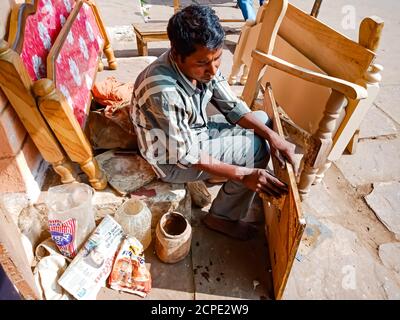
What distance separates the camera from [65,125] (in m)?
1.58

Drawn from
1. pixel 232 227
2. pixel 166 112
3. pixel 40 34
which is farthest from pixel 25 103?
pixel 232 227

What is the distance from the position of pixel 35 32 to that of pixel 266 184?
1.58 m

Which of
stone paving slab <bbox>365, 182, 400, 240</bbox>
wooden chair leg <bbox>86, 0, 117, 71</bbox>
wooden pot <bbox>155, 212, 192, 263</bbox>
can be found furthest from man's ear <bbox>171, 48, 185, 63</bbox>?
stone paving slab <bbox>365, 182, 400, 240</bbox>

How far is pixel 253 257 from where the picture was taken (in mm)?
2047

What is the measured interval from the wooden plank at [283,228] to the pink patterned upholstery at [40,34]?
146cm

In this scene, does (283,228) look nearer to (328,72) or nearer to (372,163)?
(328,72)

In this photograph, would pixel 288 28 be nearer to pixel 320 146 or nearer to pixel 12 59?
pixel 320 146

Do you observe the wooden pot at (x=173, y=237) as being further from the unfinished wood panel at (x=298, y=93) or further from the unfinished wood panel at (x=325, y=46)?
the unfinished wood panel at (x=325, y=46)

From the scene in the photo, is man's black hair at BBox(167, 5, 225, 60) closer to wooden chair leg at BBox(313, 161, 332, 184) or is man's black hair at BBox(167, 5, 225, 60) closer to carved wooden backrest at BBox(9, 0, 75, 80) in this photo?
carved wooden backrest at BBox(9, 0, 75, 80)

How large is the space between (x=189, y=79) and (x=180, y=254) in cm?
109

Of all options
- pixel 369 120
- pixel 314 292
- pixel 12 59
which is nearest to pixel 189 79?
pixel 12 59

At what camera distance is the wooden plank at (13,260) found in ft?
3.77

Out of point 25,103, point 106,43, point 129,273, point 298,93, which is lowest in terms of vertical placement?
point 129,273

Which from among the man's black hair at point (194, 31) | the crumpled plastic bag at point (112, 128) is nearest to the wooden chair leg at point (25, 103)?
the crumpled plastic bag at point (112, 128)
